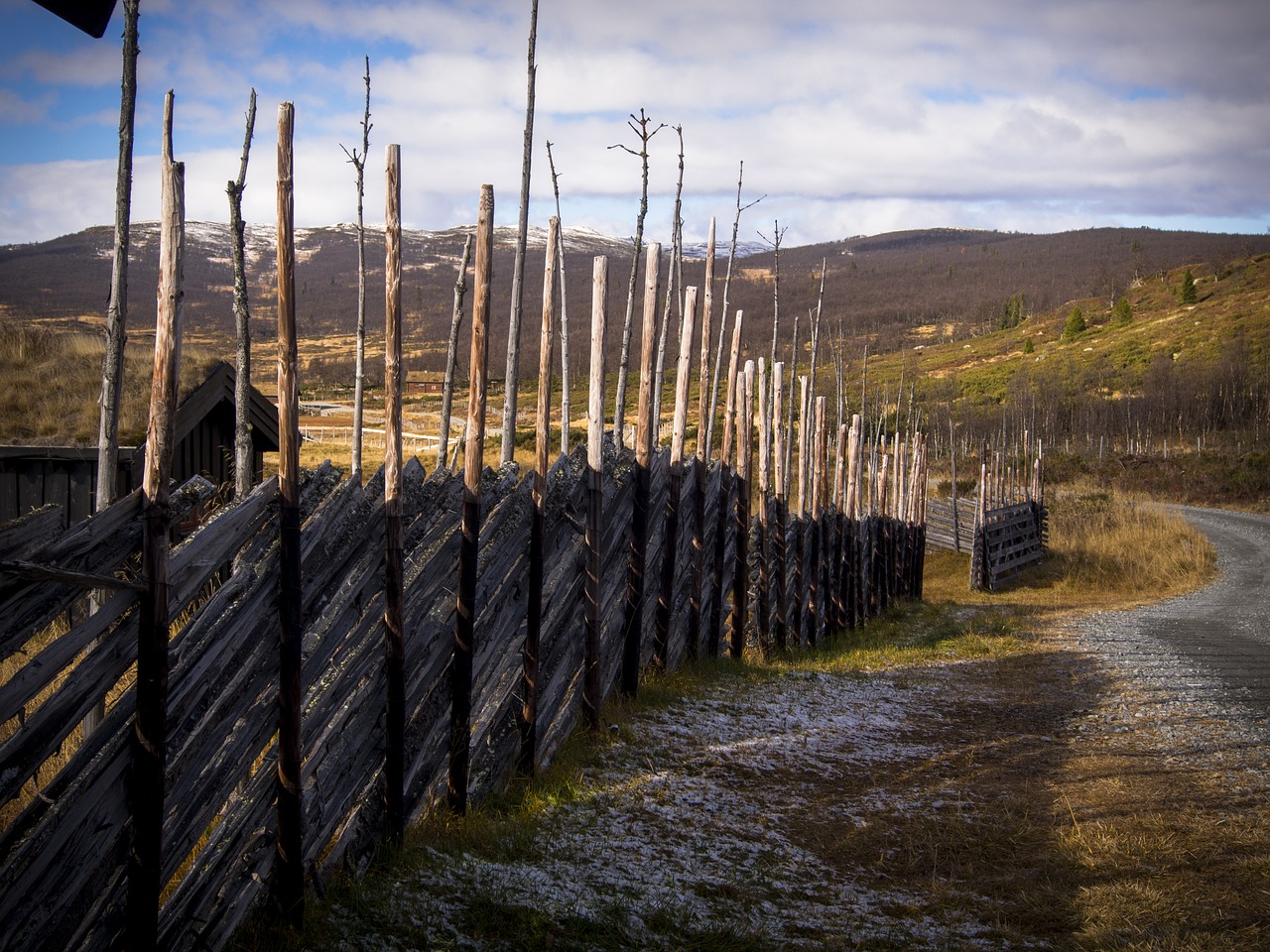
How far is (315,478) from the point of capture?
331 centimetres

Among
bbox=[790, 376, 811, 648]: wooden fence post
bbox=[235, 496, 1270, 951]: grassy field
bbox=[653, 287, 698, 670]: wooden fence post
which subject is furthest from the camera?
bbox=[790, 376, 811, 648]: wooden fence post

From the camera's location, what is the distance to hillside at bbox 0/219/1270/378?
2936 inches

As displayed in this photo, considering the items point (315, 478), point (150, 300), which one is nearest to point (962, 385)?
point (150, 300)

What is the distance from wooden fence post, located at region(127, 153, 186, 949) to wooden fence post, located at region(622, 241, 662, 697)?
3.54 m

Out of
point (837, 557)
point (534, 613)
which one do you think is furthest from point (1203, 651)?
point (534, 613)

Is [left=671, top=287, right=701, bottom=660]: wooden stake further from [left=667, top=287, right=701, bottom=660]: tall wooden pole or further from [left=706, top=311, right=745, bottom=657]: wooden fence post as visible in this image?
[left=706, top=311, right=745, bottom=657]: wooden fence post

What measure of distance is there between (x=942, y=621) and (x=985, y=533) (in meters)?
5.54

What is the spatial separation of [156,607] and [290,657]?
25.3 inches

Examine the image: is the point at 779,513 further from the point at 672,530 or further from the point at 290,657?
the point at 290,657

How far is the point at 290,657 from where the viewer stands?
3096mm

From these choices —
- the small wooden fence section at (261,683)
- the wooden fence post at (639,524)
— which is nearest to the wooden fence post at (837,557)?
the wooden fence post at (639,524)

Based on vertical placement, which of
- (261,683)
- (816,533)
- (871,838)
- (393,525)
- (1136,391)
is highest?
(1136,391)

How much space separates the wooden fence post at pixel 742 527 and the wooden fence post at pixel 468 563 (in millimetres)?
4082

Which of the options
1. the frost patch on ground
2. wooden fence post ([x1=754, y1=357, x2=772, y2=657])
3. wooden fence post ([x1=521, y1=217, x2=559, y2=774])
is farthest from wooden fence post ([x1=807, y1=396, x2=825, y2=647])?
wooden fence post ([x1=521, y1=217, x2=559, y2=774])
